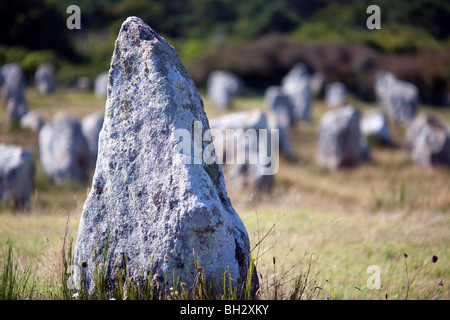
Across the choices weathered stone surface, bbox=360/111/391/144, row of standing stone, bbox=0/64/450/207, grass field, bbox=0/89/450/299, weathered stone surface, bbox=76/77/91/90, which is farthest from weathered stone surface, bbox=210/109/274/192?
weathered stone surface, bbox=76/77/91/90

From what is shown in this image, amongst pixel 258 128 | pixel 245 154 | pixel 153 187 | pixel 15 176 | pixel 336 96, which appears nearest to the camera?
pixel 153 187

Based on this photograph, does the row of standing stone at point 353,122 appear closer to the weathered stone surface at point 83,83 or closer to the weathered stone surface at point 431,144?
the weathered stone surface at point 431,144

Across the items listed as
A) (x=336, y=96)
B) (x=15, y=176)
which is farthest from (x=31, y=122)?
(x=336, y=96)

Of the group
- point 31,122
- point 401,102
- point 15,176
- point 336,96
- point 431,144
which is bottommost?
point 15,176

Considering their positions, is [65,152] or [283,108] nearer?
[65,152]

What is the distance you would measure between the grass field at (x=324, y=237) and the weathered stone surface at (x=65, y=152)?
404 mm

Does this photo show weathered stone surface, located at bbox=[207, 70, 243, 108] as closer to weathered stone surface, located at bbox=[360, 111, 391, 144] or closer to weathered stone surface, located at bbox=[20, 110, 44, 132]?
weathered stone surface, located at bbox=[360, 111, 391, 144]

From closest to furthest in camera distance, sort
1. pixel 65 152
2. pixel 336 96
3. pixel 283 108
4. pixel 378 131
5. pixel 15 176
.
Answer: pixel 15 176 → pixel 65 152 → pixel 378 131 → pixel 283 108 → pixel 336 96

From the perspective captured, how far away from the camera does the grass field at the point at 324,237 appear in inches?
131

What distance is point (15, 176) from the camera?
7762 millimetres

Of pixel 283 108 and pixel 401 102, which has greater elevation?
pixel 401 102

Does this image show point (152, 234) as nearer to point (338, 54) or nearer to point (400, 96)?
point (400, 96)

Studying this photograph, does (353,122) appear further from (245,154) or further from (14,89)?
(14,89)

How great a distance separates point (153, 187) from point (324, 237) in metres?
2.74
